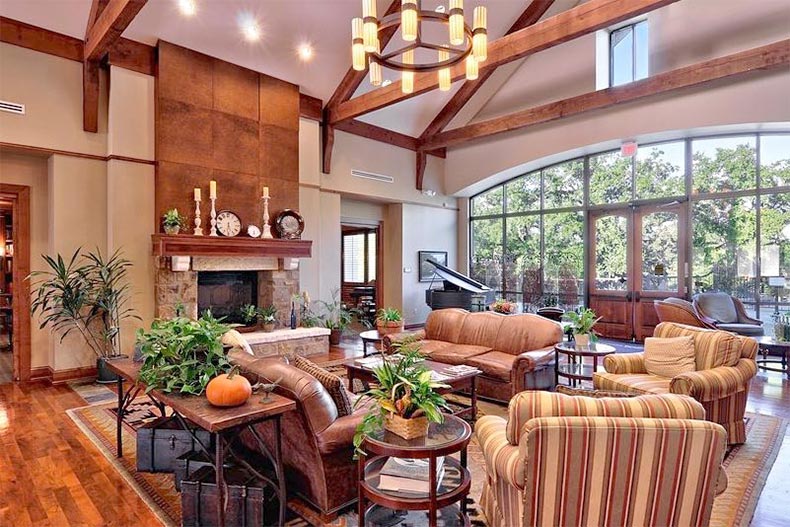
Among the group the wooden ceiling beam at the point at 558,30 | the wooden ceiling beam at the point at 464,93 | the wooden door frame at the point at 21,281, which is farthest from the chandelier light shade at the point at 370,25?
the wooden door frame at the point at 21,281

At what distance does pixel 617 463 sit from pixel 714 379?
7.51 ft

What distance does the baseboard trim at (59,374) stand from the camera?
17.9ft

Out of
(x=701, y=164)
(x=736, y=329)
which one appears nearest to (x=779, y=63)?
(x=701, y=164)

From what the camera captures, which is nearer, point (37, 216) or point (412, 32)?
point (412, 32)

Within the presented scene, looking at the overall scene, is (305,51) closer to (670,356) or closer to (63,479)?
(63,479)

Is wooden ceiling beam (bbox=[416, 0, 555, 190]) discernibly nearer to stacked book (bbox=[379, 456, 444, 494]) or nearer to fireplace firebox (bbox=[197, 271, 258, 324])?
fireplace firebox (bbox=[197, 271, 258, 324])

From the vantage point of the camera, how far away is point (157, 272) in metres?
5.90

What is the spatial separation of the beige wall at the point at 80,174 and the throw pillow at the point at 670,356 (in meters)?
5.77

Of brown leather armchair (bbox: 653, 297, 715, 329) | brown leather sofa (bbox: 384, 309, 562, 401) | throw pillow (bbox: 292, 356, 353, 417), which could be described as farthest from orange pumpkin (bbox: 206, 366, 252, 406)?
brown leather armchair (bbox: 653, 297, 715, 329)

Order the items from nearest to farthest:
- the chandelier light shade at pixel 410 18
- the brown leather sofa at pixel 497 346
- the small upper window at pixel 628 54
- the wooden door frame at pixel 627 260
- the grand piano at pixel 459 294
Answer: the chandelier light shade at pixel 410 18 → the brown leather sofa at pixel 497 346 → the small upper window at pixel 628 54 → the grand piano at pixel 459 294 → the wooden door frame at pixel 627 260

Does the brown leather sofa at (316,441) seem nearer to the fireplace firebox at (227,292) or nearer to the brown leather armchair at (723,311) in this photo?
the fireplace firebox at (227,292)

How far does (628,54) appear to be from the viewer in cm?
763

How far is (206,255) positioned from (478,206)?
6.59 metres

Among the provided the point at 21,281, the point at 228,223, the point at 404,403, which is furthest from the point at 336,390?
the point at 21,281
